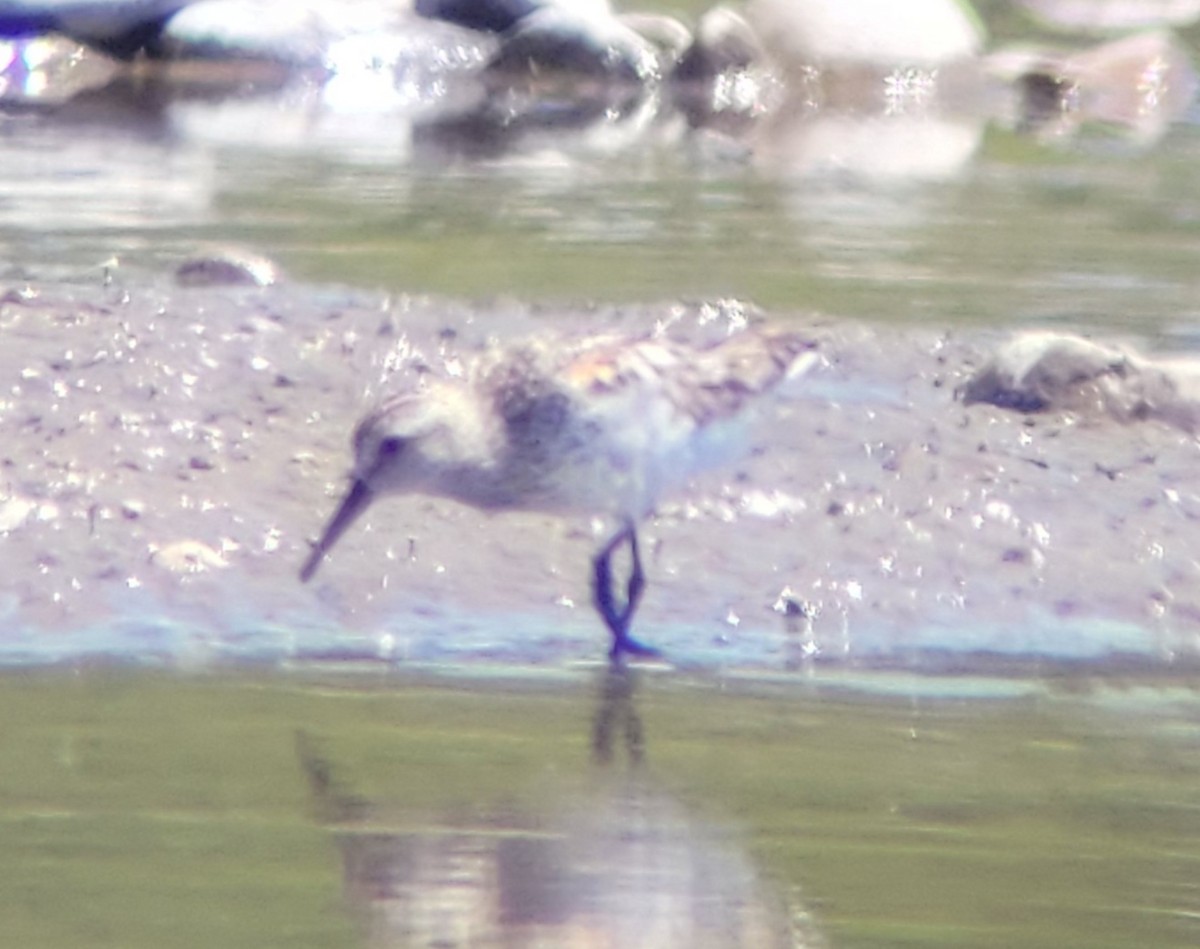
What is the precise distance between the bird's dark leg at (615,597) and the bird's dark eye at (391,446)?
2.03 ft

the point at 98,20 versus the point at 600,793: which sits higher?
the point at 98,20

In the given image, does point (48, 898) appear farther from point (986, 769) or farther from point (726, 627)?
point (726, 627)

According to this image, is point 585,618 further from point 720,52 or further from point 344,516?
point 720,52

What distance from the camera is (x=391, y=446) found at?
704 centimetres

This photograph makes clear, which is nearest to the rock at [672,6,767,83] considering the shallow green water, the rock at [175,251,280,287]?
the rock at [175,251,280,287]

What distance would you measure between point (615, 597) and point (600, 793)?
165cm

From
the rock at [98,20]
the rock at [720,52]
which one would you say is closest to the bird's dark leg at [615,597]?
the rock at [720,52]

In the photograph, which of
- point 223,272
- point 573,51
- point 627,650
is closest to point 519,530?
point 627,650

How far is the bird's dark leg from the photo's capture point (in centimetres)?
702

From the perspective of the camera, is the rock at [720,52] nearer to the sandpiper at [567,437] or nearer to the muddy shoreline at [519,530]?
the muddy shoreline at [519,530]

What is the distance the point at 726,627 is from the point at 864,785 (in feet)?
4.89

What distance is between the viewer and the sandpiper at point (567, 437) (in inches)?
277

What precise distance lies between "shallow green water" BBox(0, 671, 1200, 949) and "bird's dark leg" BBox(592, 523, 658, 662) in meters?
0.28

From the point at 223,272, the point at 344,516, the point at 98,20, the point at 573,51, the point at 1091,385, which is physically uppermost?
the point at 98,20
